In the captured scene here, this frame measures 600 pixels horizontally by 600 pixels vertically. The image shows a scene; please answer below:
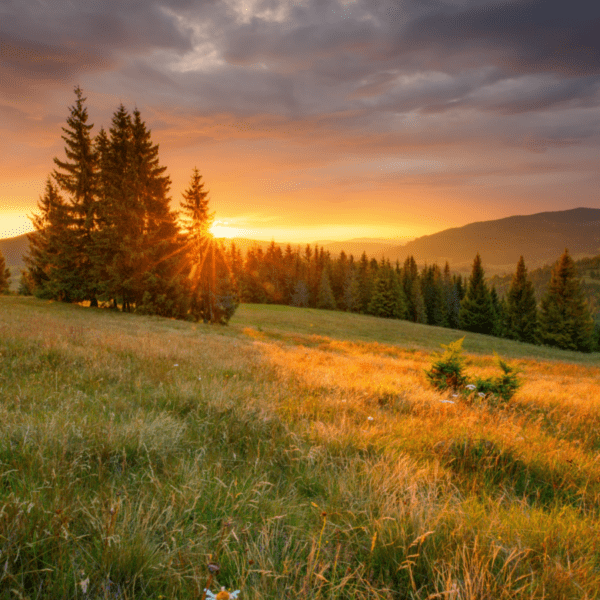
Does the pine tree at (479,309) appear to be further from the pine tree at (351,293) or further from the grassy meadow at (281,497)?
the grassy meadow at (281,497)

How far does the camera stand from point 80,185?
2669 centimetres

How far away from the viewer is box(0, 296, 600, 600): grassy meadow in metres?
1.63

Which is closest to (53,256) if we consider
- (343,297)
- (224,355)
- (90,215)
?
(90,215)

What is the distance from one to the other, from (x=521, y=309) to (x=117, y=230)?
67720 millimetres

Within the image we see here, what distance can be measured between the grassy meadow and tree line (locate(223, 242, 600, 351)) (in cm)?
6340

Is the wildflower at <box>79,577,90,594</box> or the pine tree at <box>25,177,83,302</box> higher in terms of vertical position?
the pine tree at <box>25,177,83,302</box>

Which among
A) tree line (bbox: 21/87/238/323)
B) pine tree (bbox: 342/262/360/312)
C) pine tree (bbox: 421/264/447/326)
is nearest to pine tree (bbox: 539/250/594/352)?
pine tree (bbox: 421/264/447/326)

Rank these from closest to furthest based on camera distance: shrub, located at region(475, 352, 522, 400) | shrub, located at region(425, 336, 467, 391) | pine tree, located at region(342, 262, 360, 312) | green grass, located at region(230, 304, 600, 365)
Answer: shrub, located at region(475, 352, 522, 400) < shrub, located at region(425, 336, 467, 391) < green grass, located at region(230, 304, 600, 365) < pine tree, located at region(342, 262, 360, 312)

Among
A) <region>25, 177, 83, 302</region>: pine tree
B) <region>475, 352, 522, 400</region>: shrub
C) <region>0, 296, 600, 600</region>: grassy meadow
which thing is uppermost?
<region>25, 177, 83, 302</region>: pine tree

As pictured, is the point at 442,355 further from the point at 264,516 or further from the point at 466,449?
the point at 264,516

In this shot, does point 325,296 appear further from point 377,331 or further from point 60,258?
point 60,258

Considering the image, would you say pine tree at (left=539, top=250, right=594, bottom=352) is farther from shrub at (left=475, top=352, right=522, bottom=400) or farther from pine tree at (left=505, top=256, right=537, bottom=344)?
shrub at (left=475, top=352, right=522, bottom=400)

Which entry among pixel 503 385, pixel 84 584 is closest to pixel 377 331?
pixel 503 385

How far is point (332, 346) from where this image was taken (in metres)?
22.6
